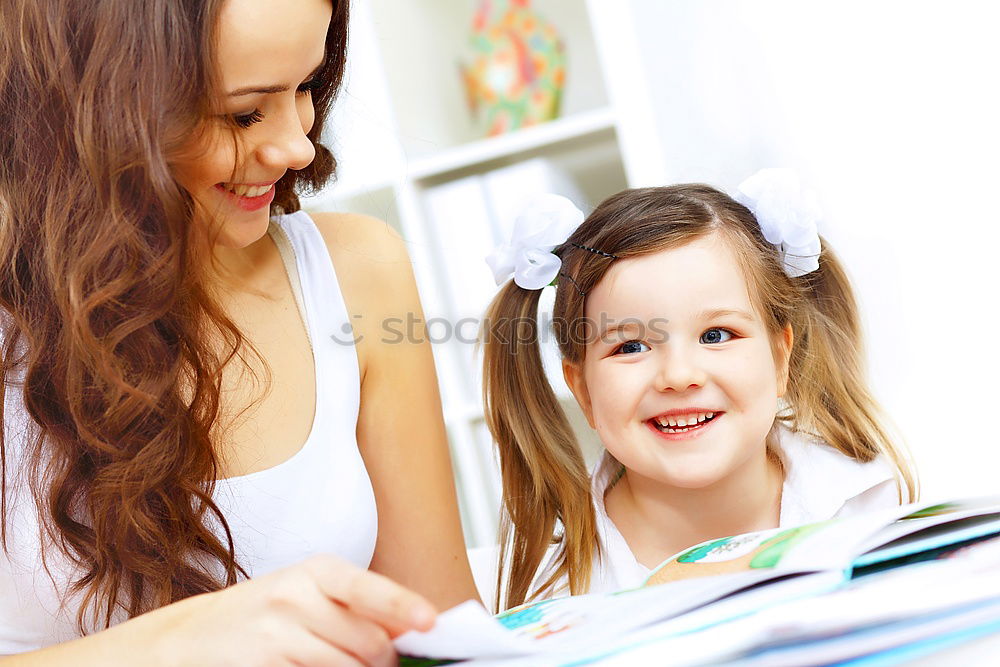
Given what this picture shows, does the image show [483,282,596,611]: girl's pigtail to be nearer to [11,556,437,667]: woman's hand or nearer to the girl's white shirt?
the girl's white shirt

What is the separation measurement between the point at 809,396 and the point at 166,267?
0.75 m

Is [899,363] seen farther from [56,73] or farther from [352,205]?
[56,73]

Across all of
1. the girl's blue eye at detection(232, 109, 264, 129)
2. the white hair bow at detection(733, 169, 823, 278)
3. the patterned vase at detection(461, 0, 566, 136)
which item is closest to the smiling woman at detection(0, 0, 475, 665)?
the girl's blue eye at detection(232, 109, 264, 129)

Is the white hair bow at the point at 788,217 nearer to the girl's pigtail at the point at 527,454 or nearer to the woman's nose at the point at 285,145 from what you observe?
the girl's pigtail at the point at 527,454

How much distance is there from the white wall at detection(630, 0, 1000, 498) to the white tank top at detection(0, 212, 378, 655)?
3.22ft

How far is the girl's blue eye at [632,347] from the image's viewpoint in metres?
1.00

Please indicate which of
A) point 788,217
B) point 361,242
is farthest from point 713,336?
point 361,242

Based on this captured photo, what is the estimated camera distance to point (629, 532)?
111 centimetres

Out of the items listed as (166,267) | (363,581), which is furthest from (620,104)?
(363,581)

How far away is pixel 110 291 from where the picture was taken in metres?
0.80

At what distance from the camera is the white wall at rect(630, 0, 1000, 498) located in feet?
5.91

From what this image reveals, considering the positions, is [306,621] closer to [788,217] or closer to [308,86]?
[308,86]

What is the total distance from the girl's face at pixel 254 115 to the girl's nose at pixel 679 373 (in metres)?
0.40

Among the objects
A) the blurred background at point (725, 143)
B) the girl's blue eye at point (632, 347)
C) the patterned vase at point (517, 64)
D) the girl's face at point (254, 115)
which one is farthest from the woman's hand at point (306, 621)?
the patterned vase at point (517, 64)
